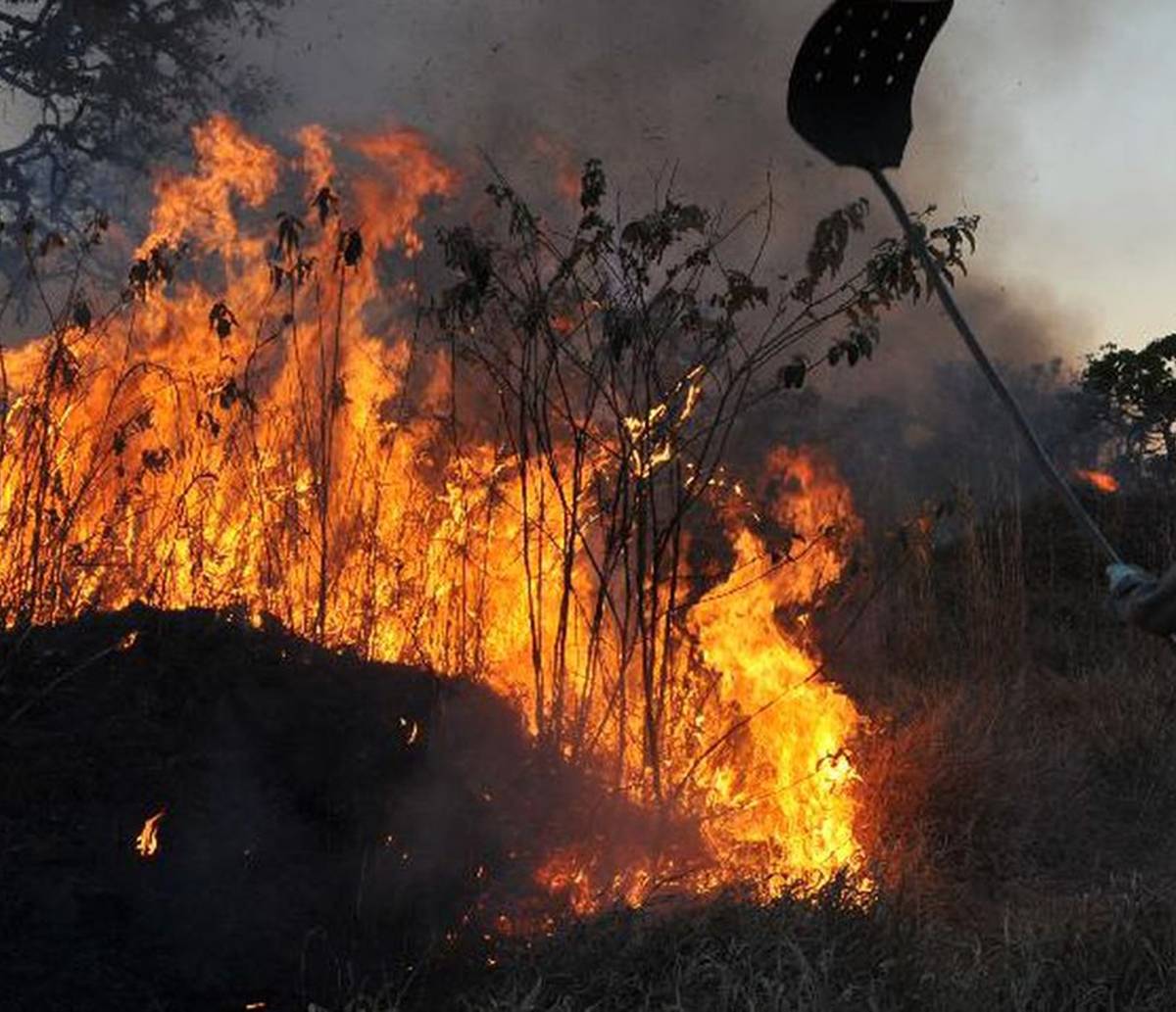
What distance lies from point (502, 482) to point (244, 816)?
1.99 metres

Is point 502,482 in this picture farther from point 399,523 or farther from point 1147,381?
point 1147,381

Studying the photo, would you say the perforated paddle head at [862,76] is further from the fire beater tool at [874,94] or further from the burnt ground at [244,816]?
the burnt ground at [244,816]

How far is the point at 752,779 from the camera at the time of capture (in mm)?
4820

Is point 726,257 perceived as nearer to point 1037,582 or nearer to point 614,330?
point 614,330

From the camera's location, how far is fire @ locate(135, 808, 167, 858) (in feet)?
11.3

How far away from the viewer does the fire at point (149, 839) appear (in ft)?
11.3

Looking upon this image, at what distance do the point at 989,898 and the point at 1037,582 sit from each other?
6416 millimetres

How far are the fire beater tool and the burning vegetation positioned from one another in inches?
75.7

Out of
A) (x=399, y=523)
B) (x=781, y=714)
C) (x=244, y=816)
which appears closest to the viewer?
(x=244, y=816)

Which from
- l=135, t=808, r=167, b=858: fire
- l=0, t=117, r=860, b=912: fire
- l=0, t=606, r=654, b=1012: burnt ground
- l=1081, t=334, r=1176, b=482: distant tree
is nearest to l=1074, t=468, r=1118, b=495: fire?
l=1081, t=334, r=1176, b=482: distant tree

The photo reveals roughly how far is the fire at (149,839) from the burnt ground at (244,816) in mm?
19

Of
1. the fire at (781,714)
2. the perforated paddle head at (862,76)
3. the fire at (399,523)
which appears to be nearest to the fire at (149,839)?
the fire at (399,523)

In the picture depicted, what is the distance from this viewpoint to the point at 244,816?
12.2 ft

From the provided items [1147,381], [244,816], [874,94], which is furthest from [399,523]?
[1147,381]
